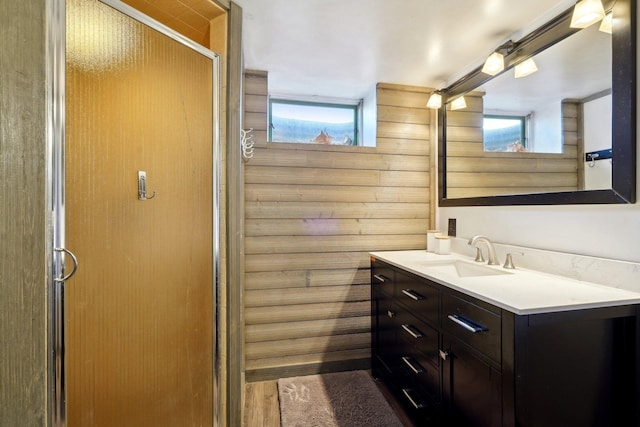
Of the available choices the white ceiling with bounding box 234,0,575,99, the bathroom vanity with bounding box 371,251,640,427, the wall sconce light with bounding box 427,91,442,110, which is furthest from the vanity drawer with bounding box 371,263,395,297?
the white ceiling with bounding box 234,0,575,99

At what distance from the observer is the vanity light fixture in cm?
180

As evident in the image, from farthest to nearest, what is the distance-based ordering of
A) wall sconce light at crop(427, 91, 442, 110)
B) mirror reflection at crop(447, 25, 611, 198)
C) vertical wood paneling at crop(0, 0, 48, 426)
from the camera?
wall sconce light at crop(427, 91, 442, 110) → mirror reflection at crop(447, 25, 611, 198) → vertical wood paneling at crop(0, 0, 48, 426)

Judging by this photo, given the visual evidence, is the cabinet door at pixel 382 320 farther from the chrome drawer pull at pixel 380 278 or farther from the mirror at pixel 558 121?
the mirror at pixel 558 121

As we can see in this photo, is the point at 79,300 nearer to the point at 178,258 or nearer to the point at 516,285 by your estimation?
the point at 178,258

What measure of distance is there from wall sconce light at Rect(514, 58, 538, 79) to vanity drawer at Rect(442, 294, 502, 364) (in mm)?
1340

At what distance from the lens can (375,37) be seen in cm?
179

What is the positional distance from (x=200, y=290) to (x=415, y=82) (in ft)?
7.14

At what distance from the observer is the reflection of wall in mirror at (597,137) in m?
1.28

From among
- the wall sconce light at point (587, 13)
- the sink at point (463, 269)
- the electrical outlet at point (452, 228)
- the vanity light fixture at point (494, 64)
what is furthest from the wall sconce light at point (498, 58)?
the sink at point (463, 269)

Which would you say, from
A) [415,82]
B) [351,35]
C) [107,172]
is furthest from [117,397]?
[415,82]

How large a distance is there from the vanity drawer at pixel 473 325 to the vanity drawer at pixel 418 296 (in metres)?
0.07

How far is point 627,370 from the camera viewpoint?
113 centimetres

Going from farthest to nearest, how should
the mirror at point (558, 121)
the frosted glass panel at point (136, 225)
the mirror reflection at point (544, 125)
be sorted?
1. the mirror reflection at point (544, 125)
2. the mirror at point (558, 121)
3. the frosted glass panel at point (136, 225)

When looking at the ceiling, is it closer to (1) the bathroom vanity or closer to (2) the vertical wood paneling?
(2) the vertical wood paneling
